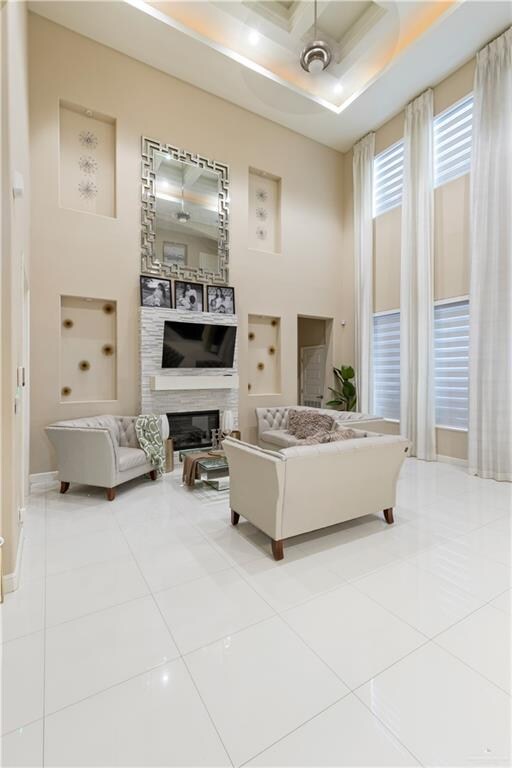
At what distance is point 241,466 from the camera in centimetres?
297

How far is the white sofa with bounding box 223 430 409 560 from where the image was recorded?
2594 millimetres

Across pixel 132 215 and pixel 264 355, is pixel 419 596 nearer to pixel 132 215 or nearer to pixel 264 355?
pixel 264 355

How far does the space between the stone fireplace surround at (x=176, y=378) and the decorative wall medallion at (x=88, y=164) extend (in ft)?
6.95

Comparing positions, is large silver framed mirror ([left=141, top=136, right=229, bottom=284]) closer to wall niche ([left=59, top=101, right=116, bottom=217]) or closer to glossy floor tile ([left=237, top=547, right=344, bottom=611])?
wall niche ([left=59, top=101, right=116, bottom=217])

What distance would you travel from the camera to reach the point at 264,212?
22.2 ft

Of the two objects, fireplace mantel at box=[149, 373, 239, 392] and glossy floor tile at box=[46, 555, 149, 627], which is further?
fireplace mantel at box=[149, 373, 239, 392]

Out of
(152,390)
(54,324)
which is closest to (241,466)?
(152,390)

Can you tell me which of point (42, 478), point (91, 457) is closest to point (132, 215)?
point (91, 457)

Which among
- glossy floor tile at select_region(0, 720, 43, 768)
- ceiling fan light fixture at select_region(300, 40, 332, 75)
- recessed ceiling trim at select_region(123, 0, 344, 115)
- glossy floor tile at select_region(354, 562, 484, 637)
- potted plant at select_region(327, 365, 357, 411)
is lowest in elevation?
glossy floor tile at select_region(0, 720, 43, 768)

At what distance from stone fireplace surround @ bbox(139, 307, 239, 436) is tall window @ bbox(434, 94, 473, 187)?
13.2 feet

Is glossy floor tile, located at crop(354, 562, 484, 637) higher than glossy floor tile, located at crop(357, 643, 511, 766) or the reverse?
higher

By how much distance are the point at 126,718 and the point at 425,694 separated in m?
1.24

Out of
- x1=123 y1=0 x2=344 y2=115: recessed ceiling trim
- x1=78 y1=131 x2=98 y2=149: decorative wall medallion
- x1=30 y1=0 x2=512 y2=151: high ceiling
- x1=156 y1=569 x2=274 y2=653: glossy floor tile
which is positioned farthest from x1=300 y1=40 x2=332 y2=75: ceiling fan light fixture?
x1=156 y1=569 x2=274 y2=653: glossy floor tile

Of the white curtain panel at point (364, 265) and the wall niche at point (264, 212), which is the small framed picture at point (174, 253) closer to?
the wall niche at point (264, 212)
